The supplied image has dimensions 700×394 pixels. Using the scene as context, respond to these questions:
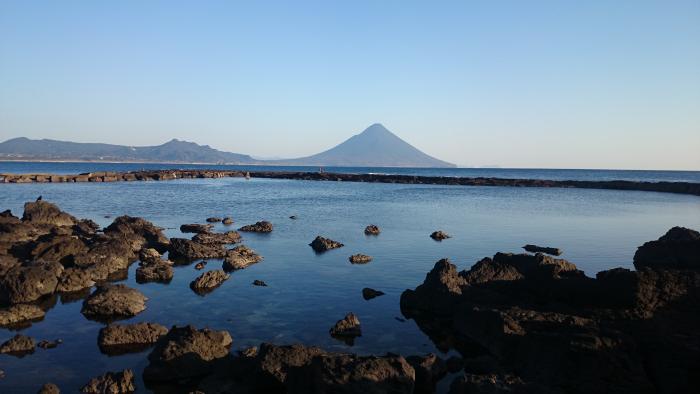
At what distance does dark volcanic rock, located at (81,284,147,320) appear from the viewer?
17891mm

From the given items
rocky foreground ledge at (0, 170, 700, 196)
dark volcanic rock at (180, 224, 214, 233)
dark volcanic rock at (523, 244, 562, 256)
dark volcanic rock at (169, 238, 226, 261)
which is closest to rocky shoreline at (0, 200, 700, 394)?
dark volcanic rock at (169, 238, 226, 261)

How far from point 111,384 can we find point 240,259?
14212 mm

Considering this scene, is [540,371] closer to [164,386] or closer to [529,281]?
[529,281]

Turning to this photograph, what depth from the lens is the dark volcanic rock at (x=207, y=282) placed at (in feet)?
70.1

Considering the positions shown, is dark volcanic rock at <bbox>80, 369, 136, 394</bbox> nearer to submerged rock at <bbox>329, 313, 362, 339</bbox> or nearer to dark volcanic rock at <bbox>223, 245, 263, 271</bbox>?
submerged rock at <bbox>329, 313, 362, 339</bbox>

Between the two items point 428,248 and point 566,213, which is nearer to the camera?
point 428,248

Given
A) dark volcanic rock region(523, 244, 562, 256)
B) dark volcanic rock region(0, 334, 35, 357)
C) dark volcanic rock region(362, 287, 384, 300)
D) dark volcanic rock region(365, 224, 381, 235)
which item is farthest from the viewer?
dark volcanic rock region(365, 224, 381, 235)

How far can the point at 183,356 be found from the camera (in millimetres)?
13055

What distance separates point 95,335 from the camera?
15945 millimetres

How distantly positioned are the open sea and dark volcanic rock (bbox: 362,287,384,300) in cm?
25

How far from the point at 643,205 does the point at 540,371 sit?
63440 mm

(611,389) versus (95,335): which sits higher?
(611,389)

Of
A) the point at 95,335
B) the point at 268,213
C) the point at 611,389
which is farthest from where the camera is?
the point at 268,213

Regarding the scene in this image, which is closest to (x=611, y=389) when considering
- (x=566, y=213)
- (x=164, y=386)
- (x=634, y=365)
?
(x=634, y=365)
